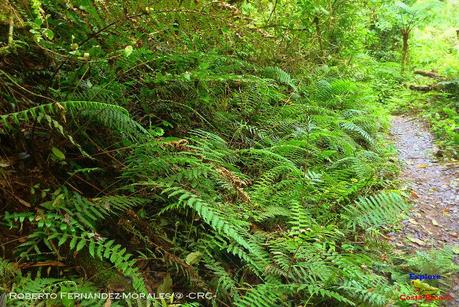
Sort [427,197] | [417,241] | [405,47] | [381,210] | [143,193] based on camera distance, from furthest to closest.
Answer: [405,47], [427,197], [417,241], [381,210], [143,193]

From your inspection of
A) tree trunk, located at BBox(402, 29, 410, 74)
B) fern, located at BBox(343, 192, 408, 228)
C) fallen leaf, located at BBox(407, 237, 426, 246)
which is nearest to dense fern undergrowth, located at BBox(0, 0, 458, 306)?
fern, located at BBox(343, 192, 408, 228)

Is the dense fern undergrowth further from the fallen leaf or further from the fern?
the fallen leaf

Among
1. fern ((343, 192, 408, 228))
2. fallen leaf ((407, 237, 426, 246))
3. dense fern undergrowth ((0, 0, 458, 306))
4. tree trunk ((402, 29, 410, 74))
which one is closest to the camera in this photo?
dense fern undergrowth ((0, 0, 458, 306))

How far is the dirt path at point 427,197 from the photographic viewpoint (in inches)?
134

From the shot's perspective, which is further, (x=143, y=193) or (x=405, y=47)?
(x=405, y=47)

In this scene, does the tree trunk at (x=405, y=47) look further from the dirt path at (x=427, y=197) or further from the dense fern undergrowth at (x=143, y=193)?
the dense fern undergrowth at (x=143, y=193)

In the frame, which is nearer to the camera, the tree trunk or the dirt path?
the dirt path

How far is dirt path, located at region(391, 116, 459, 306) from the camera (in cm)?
339

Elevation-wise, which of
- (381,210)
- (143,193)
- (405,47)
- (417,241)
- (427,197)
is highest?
(143,193)

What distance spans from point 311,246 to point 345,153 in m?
1.98

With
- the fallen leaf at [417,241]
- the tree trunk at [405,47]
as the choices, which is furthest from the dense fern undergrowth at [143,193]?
the tree trunk at [405,47]

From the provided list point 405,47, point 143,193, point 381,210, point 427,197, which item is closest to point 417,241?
point 381,210

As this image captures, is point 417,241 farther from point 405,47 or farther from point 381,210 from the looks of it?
point 405,47

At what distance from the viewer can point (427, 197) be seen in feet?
14.0
